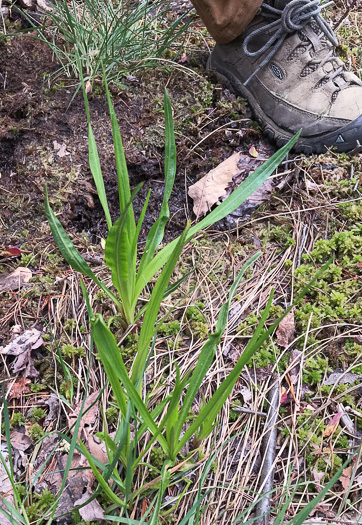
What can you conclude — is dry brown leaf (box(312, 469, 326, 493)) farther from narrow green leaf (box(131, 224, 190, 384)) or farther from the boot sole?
the boot sole

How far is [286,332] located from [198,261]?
385mm

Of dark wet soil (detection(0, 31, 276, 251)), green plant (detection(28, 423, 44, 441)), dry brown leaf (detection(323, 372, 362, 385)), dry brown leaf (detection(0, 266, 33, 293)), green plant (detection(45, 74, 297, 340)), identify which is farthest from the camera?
dark wet soil (detection(0, 31, 276, 251))

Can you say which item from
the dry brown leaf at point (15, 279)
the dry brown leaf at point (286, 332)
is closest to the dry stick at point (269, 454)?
the dry brown leaf at point (286, 332)

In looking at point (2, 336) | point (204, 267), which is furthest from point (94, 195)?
point (2, 336)

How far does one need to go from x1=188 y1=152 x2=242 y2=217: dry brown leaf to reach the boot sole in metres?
0.27

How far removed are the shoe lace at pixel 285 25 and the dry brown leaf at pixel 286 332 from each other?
119 centimetres

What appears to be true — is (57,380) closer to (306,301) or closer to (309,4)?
(306,301)

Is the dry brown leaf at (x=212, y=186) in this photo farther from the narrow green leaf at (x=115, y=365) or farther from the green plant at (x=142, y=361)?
the narrow green leaf at (x=115, y=365)

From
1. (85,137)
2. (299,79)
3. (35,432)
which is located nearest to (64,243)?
(35,432)

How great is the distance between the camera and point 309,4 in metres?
1.86

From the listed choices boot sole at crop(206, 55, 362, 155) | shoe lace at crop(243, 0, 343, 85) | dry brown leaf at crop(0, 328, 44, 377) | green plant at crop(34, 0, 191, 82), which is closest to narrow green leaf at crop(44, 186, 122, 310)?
dry brown leaf at crop(0, 328, 44, 377)

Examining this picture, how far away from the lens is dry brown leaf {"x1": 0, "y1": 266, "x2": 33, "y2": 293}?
1543mm

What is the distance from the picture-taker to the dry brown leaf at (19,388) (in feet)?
4.29

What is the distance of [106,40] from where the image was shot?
1968 mm
